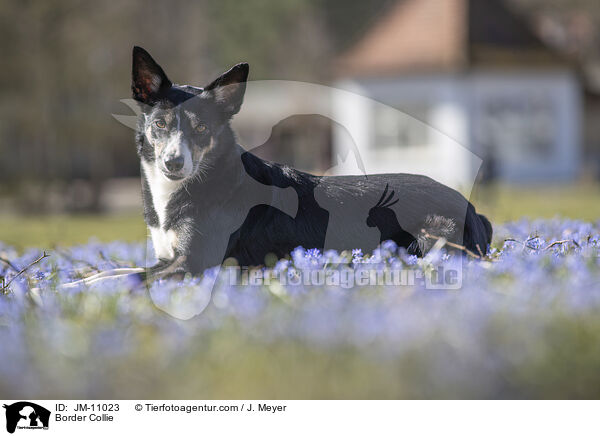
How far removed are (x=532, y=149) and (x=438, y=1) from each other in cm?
721

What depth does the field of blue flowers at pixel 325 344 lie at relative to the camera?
246 cm

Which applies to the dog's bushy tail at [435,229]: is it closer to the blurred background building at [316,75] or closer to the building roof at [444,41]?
the blurred background building at [316,75]

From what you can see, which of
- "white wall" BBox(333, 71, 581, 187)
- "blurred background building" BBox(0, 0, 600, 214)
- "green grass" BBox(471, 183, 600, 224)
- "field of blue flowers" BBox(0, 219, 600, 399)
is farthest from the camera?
"white wall" BBox(333, 71, 581, 187)

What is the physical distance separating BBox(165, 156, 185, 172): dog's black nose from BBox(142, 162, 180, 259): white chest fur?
0.27 m

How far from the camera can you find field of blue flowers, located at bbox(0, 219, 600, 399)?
8.07 ft

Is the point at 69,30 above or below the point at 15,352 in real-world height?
above

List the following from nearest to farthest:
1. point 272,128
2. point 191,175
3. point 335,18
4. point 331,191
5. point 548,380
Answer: point 548,380
point 191,175
point 331,191
point 272,128
point 335,18

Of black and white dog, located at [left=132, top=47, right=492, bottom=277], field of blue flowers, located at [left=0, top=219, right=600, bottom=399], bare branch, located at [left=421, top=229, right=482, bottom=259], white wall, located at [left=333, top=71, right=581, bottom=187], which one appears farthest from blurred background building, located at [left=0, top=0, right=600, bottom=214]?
field of blue flowers, located at [left=0, top=219, right=600, bottom=399]
